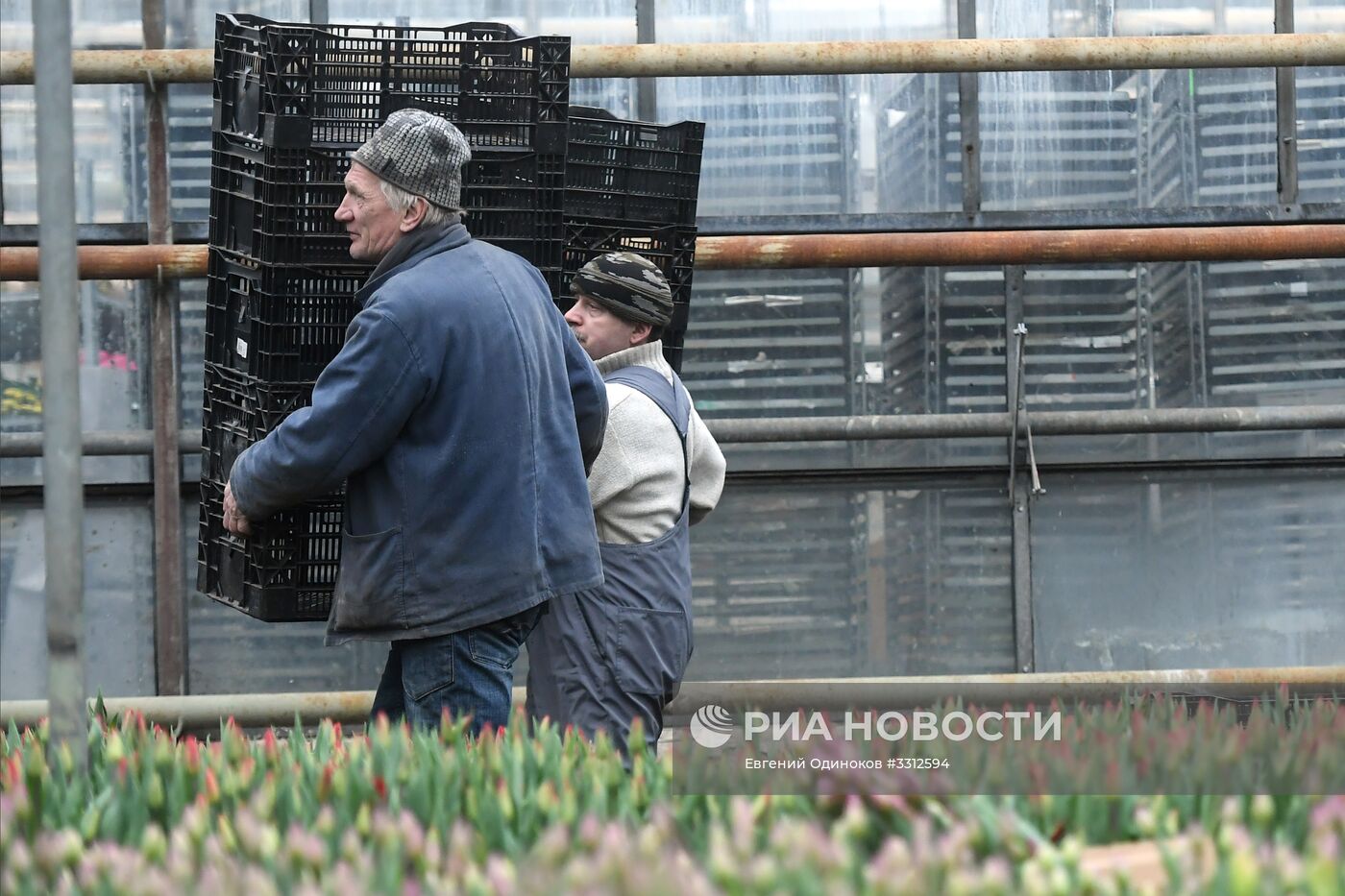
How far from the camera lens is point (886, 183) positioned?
20.9ft

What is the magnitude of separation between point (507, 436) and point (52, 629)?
1.28 metres

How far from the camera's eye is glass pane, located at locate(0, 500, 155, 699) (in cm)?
612

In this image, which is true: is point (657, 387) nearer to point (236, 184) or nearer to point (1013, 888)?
point (236, 184)

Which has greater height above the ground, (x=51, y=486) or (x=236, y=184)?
(x=236, y=184)

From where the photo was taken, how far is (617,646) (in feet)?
13.6

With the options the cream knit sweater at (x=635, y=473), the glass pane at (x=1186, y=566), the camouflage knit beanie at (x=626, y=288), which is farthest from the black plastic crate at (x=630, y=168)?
the glass pane at (x=1186, y=566)

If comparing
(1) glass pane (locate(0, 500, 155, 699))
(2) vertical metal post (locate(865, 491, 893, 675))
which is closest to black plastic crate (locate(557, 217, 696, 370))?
(2) vertical metal post (locate(865, 491, 893, 675))

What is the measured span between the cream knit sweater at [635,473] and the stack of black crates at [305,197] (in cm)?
46

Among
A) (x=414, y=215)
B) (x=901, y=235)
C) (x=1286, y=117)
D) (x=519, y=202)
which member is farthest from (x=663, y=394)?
(x=1286, y=117)

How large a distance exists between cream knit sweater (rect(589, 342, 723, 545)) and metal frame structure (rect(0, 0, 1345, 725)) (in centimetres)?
122

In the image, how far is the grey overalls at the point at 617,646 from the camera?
4129 mm

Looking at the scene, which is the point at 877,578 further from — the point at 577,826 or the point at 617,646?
the point at 577,826

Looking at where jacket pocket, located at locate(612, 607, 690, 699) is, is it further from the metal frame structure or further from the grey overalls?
the metal frame structure

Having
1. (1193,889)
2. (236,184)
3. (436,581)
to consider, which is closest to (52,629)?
(436,581)
